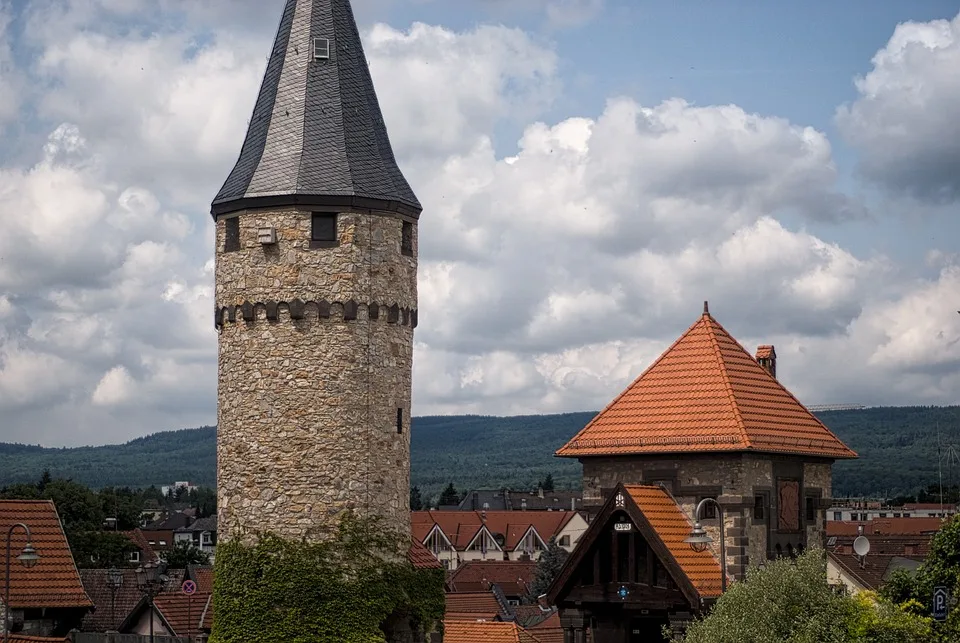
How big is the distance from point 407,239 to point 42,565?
10148 mm

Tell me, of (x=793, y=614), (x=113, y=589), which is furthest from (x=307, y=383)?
(x=113, y=589)

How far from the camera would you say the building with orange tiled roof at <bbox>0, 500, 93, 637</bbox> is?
31125 mm

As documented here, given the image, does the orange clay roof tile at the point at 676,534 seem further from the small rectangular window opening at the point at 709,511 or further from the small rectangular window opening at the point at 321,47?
the small rectangular window opening at the point at 321,47

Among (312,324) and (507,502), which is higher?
(312,324)

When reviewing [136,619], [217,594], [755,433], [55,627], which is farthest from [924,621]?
[136,619]

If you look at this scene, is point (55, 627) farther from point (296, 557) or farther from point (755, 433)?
point (755, 433)

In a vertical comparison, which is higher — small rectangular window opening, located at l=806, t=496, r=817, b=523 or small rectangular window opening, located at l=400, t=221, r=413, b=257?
small rectangular window opening, located at l=400, t=221, r=413, b=257

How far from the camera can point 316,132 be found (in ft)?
97.1

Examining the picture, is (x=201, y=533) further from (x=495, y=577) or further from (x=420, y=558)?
(x=420, y=558)

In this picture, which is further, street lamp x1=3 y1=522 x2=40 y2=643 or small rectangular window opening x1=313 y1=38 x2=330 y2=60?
small rectangular window opening x1=313 y1=38 x2=330 y2=60

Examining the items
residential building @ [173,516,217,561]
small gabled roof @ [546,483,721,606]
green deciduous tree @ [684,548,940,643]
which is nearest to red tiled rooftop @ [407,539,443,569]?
small gabled roof @ [546,483,721,606]

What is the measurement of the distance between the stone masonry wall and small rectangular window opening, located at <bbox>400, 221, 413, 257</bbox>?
2.33 feet

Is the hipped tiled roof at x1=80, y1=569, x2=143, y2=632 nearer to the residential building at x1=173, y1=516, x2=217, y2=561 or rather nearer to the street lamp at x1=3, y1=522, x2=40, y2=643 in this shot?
the street lamp at x1=3, y1=522, x2=40, y2=643

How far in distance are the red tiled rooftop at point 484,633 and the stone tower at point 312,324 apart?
12156 mm
